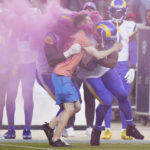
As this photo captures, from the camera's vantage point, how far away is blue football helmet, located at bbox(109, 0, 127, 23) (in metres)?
12.4

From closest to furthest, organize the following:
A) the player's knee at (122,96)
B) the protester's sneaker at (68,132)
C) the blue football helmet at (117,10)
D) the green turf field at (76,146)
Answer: the green turf field at (76,146), the player's knee at (122,96), the blue football helmet at (117,10), the protester's sneaker at (68,132)

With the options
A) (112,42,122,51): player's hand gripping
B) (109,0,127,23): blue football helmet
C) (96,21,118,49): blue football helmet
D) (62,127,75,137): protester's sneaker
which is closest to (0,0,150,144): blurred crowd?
(62,127,75,137): protester's sneaker

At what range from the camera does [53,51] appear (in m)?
10.7

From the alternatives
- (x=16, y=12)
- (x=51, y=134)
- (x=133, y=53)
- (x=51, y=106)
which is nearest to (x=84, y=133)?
(x=51, y=106)

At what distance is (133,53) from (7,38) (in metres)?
2.36

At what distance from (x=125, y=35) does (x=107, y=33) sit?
3.33 ft

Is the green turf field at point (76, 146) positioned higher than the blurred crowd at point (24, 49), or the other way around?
the blurred crowd at point (24, 49)

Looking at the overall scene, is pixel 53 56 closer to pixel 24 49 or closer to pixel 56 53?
pixel 56 53

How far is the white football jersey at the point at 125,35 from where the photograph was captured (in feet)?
40.8

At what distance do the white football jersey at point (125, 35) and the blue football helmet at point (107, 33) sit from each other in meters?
0.86

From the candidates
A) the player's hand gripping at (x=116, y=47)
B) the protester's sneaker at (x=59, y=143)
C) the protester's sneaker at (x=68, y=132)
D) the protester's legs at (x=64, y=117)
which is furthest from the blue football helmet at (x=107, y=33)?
the protester's sneaker at (x=68, y=132)

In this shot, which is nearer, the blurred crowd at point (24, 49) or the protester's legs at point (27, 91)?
the blurred crowd at point (24, 49)

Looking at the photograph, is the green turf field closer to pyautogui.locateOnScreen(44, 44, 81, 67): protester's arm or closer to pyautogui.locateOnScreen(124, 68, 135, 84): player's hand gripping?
pyautogui.locateOnScreen(44, 44, 81, 67): protester's arm

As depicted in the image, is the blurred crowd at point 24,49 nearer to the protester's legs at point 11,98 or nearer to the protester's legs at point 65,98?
the protester's legs at point 11,98
